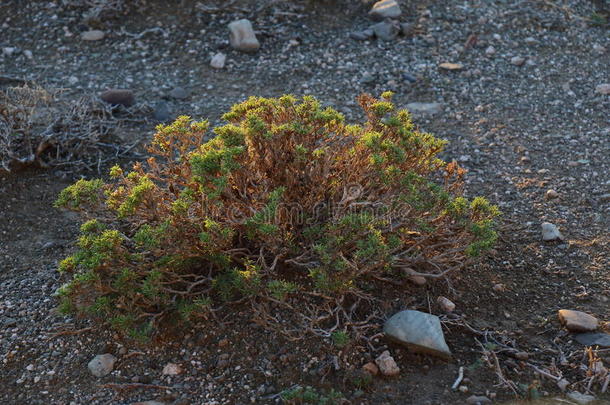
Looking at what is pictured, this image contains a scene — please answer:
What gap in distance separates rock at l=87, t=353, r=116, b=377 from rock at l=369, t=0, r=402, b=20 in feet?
13.0

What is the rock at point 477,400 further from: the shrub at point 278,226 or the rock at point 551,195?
the rock at point 551,195

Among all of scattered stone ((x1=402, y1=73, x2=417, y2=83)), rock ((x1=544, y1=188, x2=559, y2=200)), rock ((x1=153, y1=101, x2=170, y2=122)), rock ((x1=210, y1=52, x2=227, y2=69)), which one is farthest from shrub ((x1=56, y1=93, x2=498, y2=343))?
rock ((x1=210, y1=52, x2=227, y2=69))

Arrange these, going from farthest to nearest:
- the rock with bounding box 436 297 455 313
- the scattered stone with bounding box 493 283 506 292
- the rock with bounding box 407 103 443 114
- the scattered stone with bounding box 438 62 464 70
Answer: the scattered stone with bounding box 438 62 464 70 → the rock with bounding box 407 103 443 114 → the scattered stone with bounding box 493 283 506 292 → the rock with bounding box 436 297 455 313

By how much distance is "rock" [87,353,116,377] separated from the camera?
3.05m

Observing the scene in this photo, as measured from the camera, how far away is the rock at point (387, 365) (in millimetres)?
3025

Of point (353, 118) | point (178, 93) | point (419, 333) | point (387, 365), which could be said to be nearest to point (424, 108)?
point (353, 118)

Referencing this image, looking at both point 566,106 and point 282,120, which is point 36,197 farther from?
point 566,106

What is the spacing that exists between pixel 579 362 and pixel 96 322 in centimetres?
205

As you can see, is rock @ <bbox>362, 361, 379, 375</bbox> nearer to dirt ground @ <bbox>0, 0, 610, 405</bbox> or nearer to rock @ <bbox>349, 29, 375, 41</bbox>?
dirt ground @ <bbox>0, 0, 610, 405</bbox>

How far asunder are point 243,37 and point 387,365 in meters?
3.49

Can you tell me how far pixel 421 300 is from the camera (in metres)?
3.40

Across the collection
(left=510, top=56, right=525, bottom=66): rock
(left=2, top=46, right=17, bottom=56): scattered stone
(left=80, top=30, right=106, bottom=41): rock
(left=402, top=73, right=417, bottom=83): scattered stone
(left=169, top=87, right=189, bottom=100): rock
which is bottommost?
(left=2, top=46, right=17, bottom=56): scattered stone

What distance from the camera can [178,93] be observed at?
211 inches

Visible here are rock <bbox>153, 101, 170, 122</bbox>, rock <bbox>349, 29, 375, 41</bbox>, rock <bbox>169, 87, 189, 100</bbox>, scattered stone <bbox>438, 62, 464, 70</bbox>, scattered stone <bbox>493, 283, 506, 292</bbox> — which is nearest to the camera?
scattered stone <bbox>493, 283, 506, 292</bbox>
